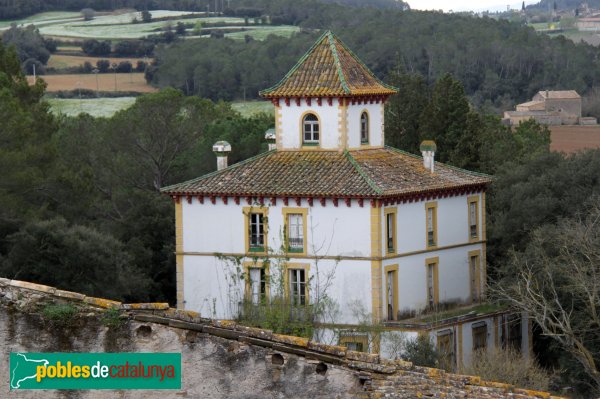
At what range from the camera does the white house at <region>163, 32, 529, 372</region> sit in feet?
192

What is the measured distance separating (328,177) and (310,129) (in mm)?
2740

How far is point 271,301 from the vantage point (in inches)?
2307

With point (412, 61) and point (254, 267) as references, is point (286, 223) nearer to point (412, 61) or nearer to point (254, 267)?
point (254, 267)

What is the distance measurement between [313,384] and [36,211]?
1608 inches

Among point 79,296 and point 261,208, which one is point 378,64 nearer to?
point 261,208

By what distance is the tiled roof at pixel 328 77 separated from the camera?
61875mm

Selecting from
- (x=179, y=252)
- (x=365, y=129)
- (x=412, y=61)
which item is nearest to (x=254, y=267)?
(x=179, y=252)

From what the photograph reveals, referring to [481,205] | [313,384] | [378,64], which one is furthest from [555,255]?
[378,64]

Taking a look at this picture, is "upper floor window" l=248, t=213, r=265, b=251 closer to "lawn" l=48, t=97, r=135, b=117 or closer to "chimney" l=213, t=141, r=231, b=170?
"chimney" l=213, t=141, r=231, b=170

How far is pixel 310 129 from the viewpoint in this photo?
204 feet

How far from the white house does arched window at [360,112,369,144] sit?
3 cm

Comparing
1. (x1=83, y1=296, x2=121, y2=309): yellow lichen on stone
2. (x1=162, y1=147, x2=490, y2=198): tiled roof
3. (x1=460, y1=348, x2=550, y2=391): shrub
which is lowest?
(x1=460, y1=348, x2=550, y2=391): shrub

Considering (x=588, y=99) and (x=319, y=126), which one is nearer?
(x=319, y=126)

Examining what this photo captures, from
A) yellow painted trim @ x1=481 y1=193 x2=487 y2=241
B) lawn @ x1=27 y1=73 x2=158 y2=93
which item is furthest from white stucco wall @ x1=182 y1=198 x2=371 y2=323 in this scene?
lawn @ x1=27 y1=73 x2=158 y2=93
